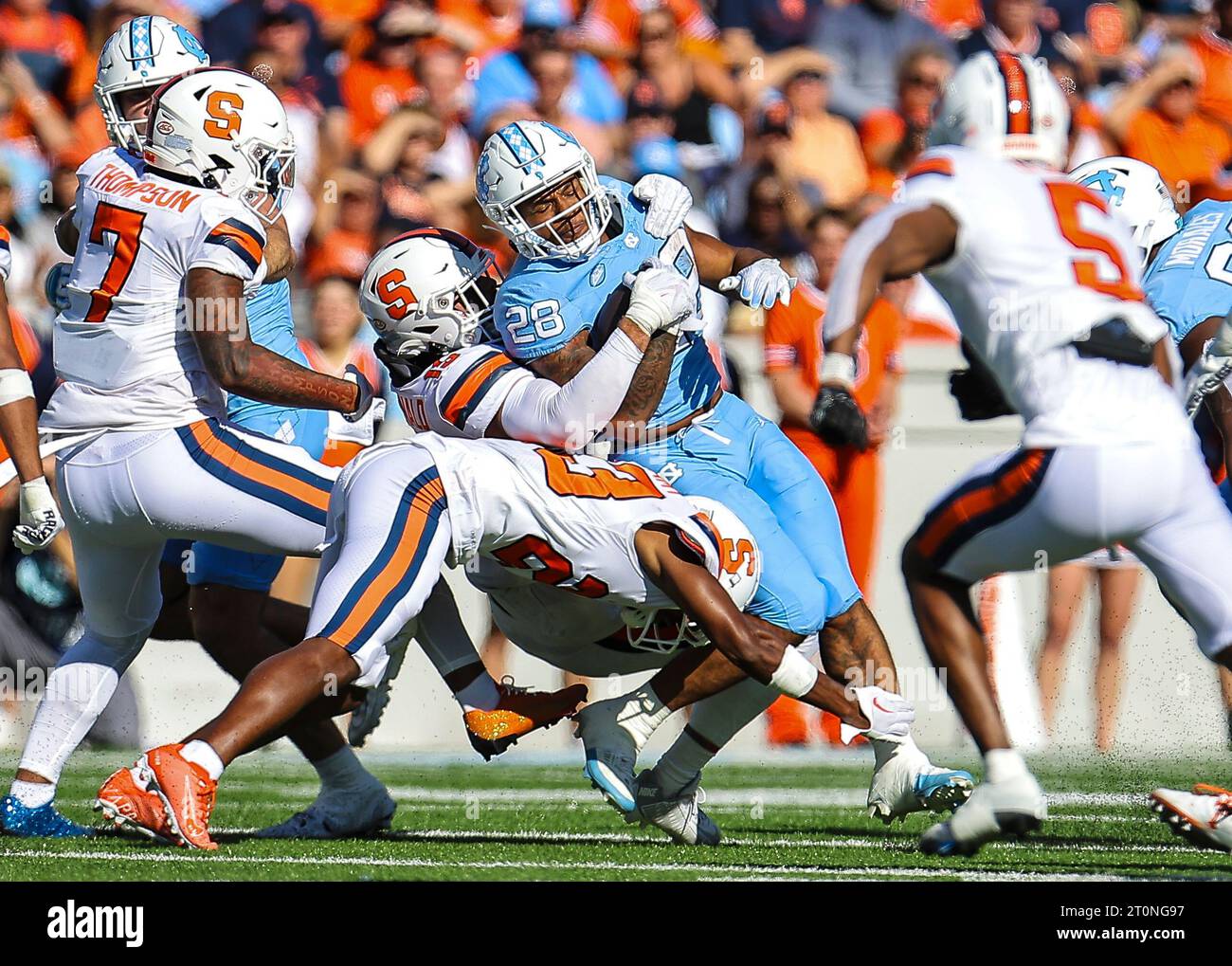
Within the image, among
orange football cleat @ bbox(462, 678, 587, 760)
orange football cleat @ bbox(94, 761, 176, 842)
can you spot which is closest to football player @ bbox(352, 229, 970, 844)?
orange football cleat @ bbox(462, 678, 587, 760)

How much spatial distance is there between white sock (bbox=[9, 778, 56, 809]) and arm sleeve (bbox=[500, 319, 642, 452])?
5.71ft

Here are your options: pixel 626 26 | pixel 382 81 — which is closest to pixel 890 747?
pixel 382 81

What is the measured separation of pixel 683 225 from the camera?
6.14m

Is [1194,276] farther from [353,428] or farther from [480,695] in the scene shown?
[353,428]

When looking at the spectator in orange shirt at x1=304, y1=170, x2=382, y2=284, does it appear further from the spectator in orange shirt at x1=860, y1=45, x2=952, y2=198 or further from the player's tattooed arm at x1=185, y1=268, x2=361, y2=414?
the player's tattooed arm at x1=185, y1=268, x2=361, y2=414

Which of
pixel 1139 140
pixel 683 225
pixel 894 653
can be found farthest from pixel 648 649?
pixel 1139 140

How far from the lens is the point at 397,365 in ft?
19.5

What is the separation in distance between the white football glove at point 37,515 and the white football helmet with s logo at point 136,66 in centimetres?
113

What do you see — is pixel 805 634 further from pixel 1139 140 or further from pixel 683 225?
pixel 1139 140

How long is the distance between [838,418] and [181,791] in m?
1.81

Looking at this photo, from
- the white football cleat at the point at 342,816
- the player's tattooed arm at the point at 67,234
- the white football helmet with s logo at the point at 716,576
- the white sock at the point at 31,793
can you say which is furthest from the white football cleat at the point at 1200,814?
the player's tattooed arm at the point at 67,234

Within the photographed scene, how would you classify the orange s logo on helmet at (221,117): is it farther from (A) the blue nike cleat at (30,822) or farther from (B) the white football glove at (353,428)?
(A) the blue nike cleat at (30,822)

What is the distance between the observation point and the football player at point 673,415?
560 centimetres

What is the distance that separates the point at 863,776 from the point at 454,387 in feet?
10.4
